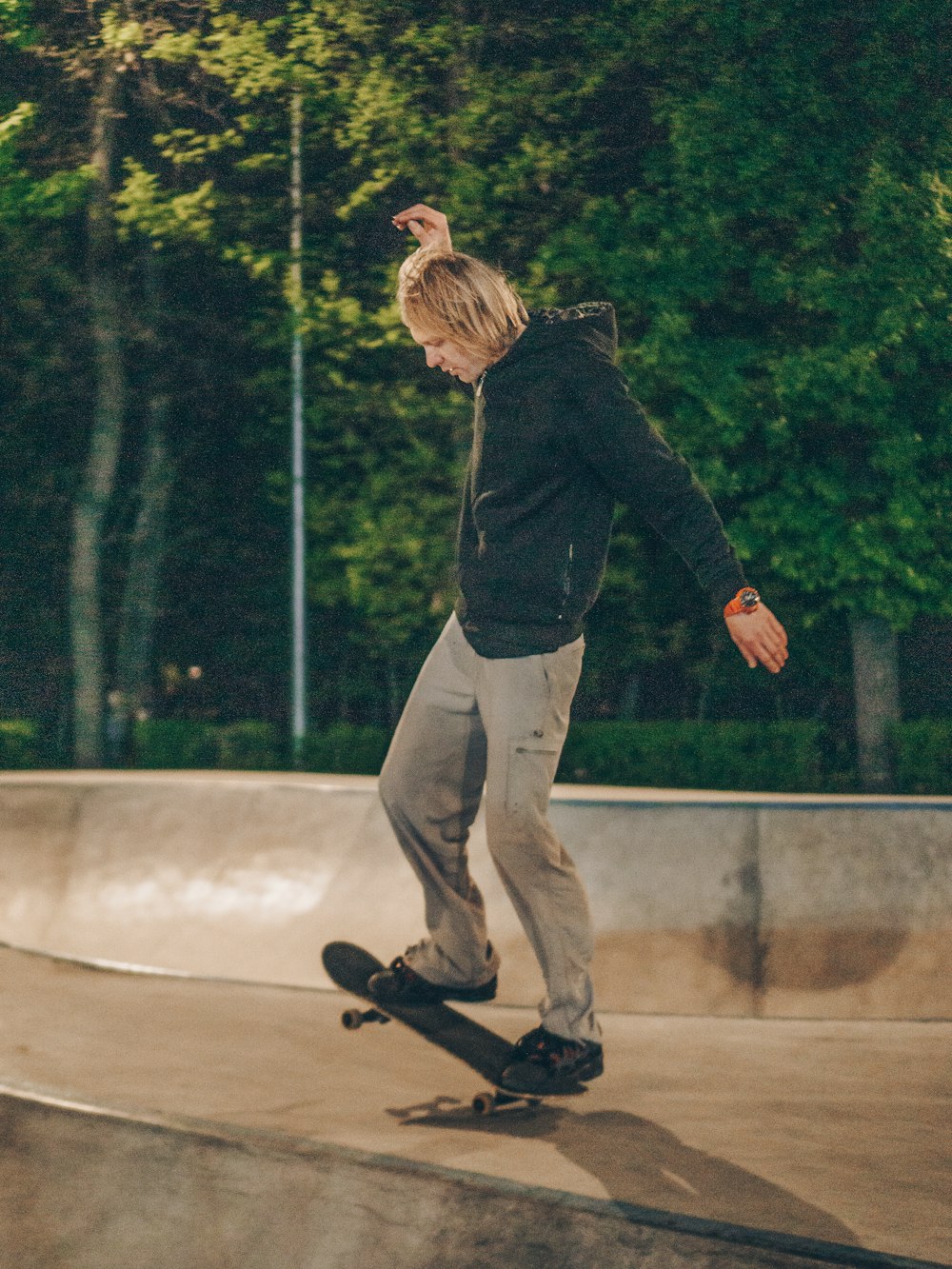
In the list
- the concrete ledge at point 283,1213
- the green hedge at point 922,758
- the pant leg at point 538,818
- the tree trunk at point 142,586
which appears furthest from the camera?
the tree trunk at point 142,586

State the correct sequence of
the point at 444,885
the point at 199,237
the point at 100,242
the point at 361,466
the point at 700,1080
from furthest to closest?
the point at 361,466 → the point at 100,242 → the point at 199,237 → the point at 700,1080 → the point at 444,885

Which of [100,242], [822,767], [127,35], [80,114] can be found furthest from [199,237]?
[822,767]

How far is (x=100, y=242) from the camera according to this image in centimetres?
2281

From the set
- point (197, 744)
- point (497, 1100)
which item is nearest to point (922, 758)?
A: point (197, 744)

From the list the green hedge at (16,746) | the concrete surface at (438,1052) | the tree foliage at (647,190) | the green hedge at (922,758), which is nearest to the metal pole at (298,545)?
the tree foliage at (647,190)

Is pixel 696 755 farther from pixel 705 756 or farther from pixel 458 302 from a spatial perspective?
pixel 458 302

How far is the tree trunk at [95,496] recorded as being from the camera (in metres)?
23.6

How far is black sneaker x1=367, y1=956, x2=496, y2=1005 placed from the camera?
4.48m

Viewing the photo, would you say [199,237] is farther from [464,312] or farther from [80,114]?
[464,312]

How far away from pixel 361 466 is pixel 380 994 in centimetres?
2282

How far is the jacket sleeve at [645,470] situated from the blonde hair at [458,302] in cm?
27

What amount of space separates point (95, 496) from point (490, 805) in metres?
22.2

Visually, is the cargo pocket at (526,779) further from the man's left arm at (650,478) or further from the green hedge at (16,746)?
the green hedge at (16,746)

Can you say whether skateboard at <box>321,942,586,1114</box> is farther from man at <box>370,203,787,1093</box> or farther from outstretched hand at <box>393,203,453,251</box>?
outstretched hand at <box>393,203,453,251</box>
